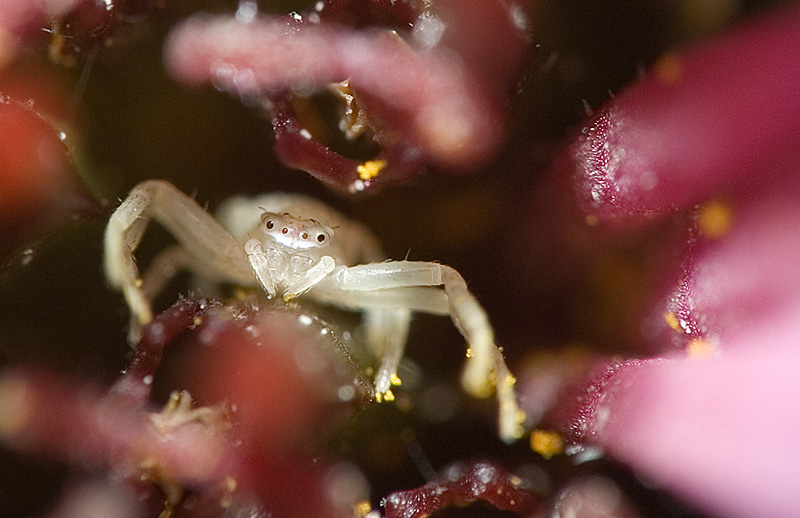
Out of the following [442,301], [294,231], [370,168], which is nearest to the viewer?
[370,168]

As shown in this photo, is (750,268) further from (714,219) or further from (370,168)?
(370,168)

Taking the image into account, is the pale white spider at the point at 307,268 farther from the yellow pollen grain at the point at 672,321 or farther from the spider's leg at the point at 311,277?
the yellow pollen grain at the point at 672,321

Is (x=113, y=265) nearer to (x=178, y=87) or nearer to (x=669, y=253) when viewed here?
(x=178, y=87)

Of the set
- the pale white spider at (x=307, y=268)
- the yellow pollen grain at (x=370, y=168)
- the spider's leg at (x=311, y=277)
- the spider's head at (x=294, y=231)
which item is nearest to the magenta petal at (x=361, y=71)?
the yellow pollen grain at (x=370, y=168)

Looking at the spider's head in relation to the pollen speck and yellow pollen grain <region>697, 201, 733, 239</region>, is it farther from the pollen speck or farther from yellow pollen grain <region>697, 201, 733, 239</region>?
yellow pollen grain <region>697, 201, 733, 239</region>

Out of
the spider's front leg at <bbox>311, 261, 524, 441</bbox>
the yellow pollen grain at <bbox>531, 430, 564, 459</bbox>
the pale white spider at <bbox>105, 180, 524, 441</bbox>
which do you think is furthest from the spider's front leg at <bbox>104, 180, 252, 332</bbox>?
the yellow pollen grain at <bbox>531, 430, 564, 459</bbox>

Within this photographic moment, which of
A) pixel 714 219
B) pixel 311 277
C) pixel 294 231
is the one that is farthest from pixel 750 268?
pixel 294 231

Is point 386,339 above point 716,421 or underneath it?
underneath
